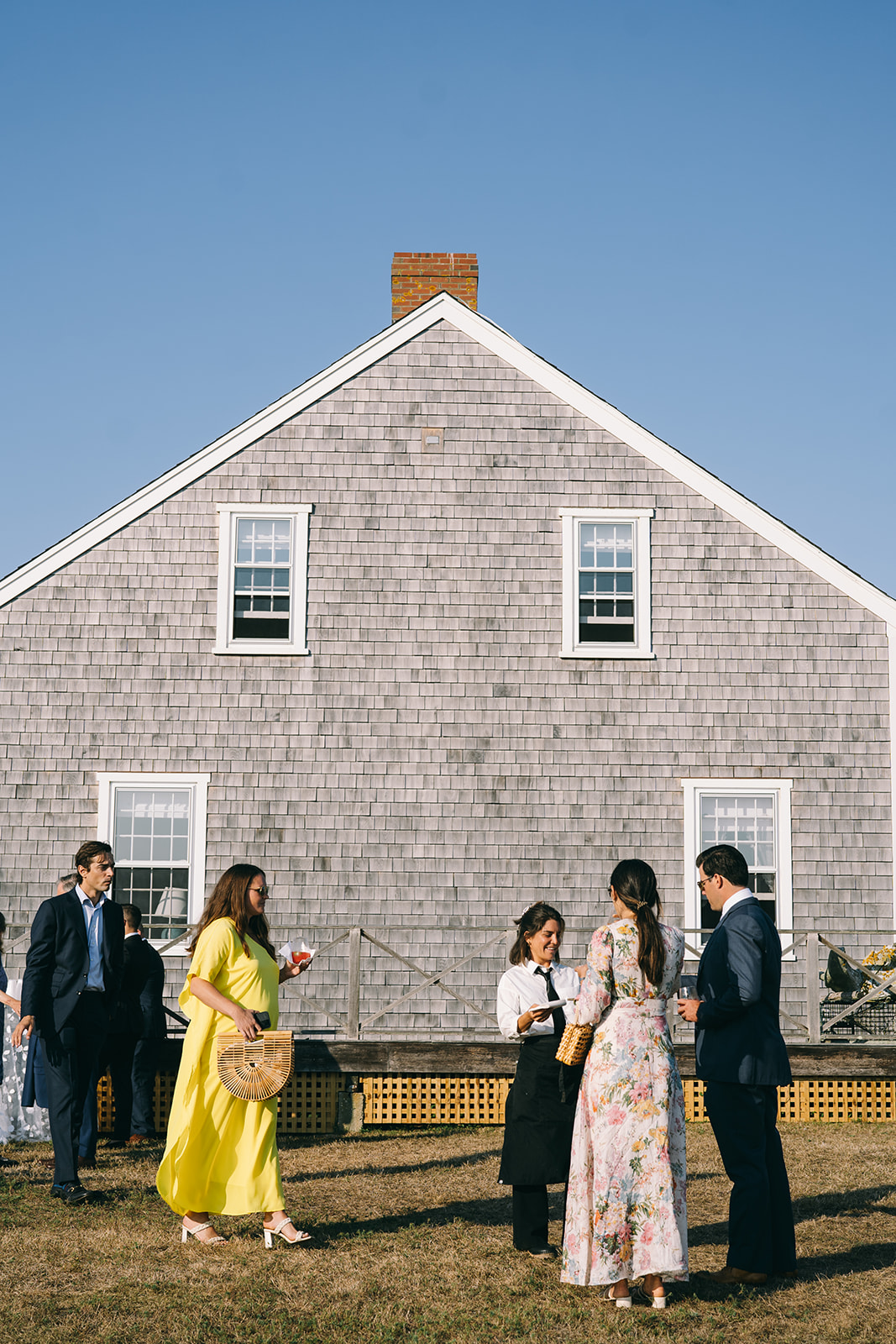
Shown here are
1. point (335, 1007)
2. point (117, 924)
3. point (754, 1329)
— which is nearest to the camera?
point (754, 1329)

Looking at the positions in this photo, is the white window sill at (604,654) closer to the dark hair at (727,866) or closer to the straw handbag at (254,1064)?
the dark hair at (727,866)

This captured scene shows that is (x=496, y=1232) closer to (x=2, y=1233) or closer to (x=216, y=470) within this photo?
(x=2, y=1233)

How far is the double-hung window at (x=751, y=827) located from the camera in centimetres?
1345

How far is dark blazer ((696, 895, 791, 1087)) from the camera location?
5.93 meters

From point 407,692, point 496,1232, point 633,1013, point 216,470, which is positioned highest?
point 216,470

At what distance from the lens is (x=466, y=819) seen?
43.9ft

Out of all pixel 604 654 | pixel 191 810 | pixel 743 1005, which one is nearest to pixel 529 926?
pixel 743 1005

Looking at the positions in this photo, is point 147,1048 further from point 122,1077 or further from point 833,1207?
point 833,1207

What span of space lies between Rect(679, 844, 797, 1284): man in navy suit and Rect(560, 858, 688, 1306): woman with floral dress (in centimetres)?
36

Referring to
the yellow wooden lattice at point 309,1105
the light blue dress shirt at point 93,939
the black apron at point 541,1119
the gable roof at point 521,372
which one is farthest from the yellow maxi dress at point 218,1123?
the gable roof at point 521,372

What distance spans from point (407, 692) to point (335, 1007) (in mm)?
3294

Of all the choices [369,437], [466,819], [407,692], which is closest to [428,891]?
[466,819]

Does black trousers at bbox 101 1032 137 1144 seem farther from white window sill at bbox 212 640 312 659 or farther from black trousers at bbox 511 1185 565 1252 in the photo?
white window sill at bbox 212 640 312 659

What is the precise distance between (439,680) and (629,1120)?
8337mm
